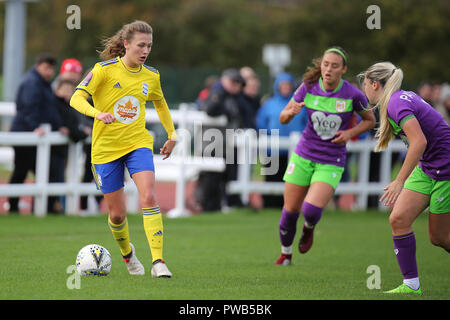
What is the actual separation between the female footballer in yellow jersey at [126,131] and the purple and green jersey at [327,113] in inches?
82.5

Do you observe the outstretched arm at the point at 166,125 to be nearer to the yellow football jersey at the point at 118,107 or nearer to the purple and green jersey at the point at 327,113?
the yellow football jersey at the point at 118,107

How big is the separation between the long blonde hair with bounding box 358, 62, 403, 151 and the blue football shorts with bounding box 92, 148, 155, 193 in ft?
6.97

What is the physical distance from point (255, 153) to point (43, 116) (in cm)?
419

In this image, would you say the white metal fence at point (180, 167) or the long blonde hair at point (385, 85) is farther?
the white metal fence at point (180, 167)

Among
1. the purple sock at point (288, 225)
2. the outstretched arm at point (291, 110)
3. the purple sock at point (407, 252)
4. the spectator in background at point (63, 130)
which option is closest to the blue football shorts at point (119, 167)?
the outstretched arm at point (291, 110)

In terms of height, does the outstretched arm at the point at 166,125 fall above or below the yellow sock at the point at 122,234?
above

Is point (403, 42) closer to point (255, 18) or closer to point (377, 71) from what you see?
point (255, 18)

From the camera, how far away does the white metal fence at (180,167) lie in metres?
12.9

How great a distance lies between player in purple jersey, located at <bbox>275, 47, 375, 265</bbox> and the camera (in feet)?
29.7

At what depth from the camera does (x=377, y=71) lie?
23.8ft

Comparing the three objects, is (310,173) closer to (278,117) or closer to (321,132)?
(321,132)

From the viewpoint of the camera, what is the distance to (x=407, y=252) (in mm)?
7199

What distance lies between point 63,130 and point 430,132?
732cm
